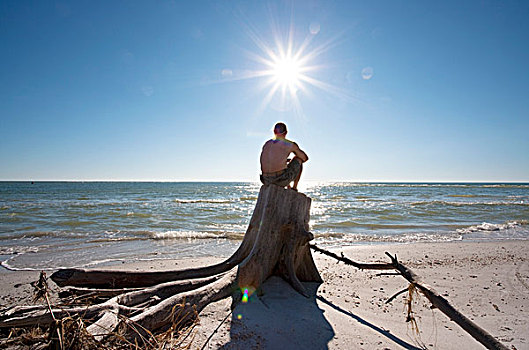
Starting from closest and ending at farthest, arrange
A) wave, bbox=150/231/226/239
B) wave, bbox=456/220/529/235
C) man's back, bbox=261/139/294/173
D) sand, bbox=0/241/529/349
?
1. sand, bbox=0/241/529/349
2. man's back, bbox=261/139/294/173
3. wave, bbox=150/231/226/239
4. wave, bbox=456/220/529/235

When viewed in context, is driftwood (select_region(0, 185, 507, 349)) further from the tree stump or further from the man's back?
the man's back

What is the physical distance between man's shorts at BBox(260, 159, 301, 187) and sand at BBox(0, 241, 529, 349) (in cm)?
146

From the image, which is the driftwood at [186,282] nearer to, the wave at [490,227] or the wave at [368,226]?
the wave at [368,226]

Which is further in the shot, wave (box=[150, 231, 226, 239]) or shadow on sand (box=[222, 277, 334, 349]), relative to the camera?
wave (box=[150, 231, 226, 239])

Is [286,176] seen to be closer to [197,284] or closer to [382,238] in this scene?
[197,284]

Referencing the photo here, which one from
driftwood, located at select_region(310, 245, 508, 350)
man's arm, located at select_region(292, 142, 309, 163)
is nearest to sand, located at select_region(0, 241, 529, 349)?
driftwood, located at select_region(310, 245, 508, 350)

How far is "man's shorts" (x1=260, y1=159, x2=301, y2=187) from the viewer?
14.6ft

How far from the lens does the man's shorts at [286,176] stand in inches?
175

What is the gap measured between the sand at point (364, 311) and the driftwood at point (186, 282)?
0.67 feet

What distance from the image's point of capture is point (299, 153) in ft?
15.0

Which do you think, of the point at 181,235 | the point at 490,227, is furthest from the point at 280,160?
the point at 490,227

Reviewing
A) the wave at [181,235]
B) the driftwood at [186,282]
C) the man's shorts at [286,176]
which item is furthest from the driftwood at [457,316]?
the wave at [181,235]

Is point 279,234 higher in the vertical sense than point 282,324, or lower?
higher

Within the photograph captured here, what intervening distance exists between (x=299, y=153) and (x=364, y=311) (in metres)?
2.43
